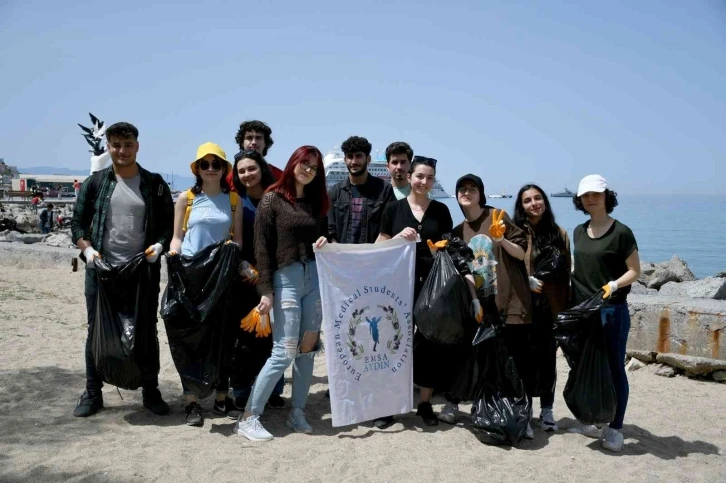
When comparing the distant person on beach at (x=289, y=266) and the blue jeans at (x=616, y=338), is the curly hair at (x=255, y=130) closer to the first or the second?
the distant person on beach at (x=289, y=266)

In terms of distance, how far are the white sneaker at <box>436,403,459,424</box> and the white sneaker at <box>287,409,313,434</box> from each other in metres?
0.95

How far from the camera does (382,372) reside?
13.0 feet

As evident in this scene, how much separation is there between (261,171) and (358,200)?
32.5 inches

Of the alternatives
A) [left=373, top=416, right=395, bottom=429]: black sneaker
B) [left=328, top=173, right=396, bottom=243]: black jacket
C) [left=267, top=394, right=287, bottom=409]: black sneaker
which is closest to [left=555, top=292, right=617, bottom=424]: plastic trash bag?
[left=373, top=416, right=395, bottom=429]: black sneaker

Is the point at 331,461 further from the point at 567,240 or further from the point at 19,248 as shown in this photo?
the point at 19,248

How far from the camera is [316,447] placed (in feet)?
11.9

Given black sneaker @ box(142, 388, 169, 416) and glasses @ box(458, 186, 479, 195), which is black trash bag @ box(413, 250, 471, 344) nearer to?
glasses @ box(458, 186, 479, 195)

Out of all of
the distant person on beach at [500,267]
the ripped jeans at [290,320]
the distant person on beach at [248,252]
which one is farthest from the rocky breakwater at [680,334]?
the distant person on beach at [248,252]

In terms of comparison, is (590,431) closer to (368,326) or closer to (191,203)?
(368,326)

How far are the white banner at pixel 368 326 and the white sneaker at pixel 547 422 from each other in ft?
3.11

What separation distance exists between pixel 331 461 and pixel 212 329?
1.15 metres

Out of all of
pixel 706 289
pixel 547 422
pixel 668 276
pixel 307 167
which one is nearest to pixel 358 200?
pixel 307 167

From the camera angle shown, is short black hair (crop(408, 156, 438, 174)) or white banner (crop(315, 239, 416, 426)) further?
short black hair (crop(408, 156, 438, 174))

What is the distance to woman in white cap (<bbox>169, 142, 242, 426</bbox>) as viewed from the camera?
3824 millimetres
